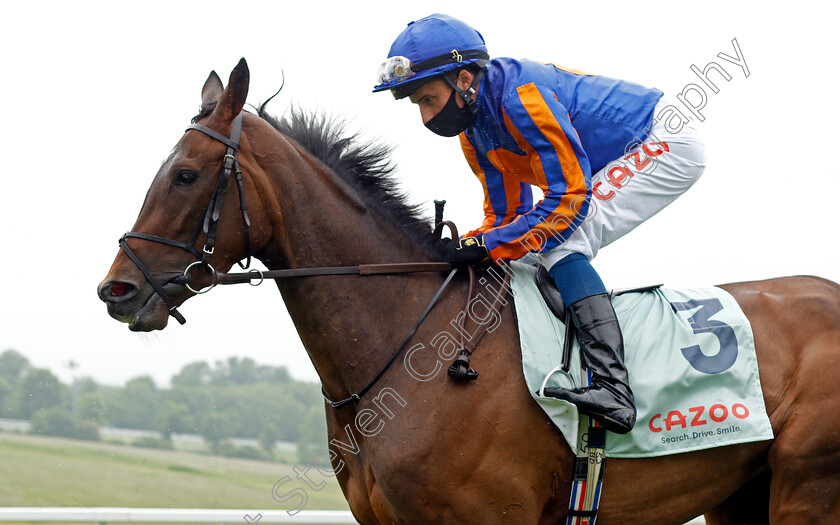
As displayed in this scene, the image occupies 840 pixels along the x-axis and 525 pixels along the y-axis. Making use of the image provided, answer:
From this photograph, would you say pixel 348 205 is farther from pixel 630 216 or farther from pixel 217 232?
pixel 630 216

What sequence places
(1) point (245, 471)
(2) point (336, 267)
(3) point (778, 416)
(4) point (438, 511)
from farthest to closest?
(1) point (245, 471) < (3) point (778, 416) < (2) point (336, 267) < (4) point (438, 511)

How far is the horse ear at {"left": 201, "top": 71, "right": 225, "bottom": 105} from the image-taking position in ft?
9.38

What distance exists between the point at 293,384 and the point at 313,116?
4.34 metres

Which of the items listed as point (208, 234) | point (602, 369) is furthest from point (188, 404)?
point (602, 369)

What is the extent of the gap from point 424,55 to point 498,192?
0.79 metres

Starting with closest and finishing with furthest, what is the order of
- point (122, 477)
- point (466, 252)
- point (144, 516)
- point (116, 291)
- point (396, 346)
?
point (116, 291) → point (396, 346) → point (466, 252) → point (144, 516) → point (122, 477)

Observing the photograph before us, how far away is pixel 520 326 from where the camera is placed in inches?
105

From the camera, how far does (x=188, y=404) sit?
6.62 m

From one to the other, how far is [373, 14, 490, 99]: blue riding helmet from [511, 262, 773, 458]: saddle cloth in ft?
2.78

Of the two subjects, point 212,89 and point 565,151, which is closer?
point 565,151

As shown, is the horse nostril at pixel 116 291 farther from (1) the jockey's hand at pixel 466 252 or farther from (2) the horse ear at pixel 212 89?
(1) the jockey's hand at pixel 466 252

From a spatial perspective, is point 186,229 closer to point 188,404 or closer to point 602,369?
point 602,369

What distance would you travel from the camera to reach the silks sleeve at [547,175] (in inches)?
106

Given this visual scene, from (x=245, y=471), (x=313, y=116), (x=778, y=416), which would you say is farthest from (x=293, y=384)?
(x=778, y=416)
